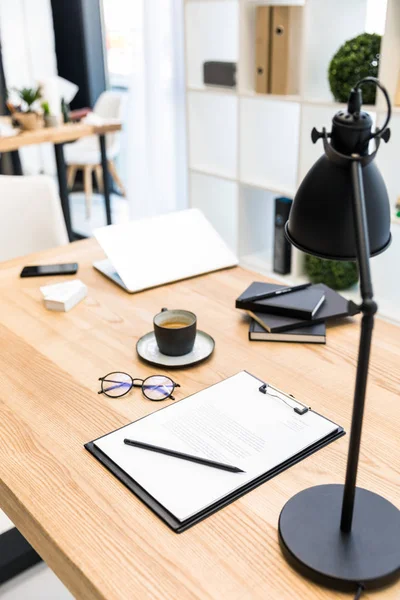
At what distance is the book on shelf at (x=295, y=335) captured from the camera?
119cm

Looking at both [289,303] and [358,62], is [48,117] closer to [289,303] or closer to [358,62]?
[358,62]

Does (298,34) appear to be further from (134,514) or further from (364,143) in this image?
(134,514)

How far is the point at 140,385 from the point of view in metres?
1.06

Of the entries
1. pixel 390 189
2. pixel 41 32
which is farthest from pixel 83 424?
pixel 41 32

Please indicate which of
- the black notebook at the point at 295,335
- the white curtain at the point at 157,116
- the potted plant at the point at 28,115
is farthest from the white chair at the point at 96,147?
the black notebook at the point at 295,335

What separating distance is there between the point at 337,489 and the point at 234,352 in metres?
0.41

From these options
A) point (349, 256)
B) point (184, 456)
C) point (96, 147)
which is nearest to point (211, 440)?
point (184, 456)

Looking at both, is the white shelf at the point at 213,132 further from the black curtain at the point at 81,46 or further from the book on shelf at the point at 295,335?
the black curtain at the point at 81,46

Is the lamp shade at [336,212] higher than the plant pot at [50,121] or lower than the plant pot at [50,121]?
higher

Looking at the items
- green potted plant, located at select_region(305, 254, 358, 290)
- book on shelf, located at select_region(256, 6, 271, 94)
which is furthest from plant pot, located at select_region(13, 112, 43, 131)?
green potted plant, located at select_region(305, 254, 358, 290)

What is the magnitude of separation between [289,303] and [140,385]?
0.37 metres

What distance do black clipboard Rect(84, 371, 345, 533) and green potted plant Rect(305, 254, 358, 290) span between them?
182cm

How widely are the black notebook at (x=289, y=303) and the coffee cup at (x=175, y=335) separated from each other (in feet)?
0.49

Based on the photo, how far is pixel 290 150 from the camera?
289cm
